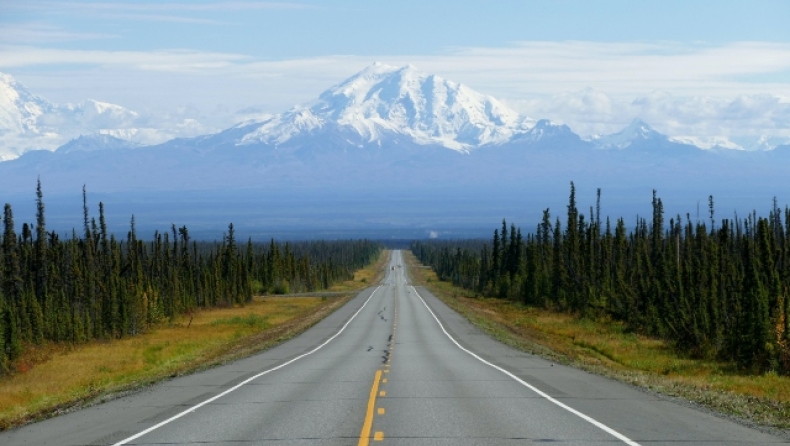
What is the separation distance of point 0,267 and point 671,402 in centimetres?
6788

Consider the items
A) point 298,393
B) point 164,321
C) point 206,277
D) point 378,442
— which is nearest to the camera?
point 378,442

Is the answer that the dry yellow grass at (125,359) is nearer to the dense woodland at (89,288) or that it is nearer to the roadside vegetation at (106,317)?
the roadside vegetation at (106,317)

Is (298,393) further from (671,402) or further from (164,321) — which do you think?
(164,321)

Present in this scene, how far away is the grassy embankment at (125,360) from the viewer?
35.3m

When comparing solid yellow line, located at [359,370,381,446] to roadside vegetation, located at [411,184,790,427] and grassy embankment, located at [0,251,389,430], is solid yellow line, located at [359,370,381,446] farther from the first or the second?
roadside vegetation, located at [411,184,790,427]

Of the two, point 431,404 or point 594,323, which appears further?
A: point 594,323

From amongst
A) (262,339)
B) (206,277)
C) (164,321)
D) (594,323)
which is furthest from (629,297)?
(206,277)

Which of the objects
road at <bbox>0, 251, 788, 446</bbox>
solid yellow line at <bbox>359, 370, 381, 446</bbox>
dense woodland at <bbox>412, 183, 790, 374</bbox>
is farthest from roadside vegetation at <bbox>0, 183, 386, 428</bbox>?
dense woodland at <bbox>412, 183, 790, 374</bbox>

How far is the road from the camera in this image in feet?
52.0

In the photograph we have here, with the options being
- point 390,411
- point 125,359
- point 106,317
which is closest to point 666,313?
point 125,359

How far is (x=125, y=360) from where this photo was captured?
177 feet

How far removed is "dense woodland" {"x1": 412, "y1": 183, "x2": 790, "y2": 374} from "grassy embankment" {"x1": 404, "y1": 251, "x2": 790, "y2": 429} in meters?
1.79

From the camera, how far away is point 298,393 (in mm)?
22844

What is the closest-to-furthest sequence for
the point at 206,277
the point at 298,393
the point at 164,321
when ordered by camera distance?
the point at 298,393
the point at 164,321
the point at 206,277
